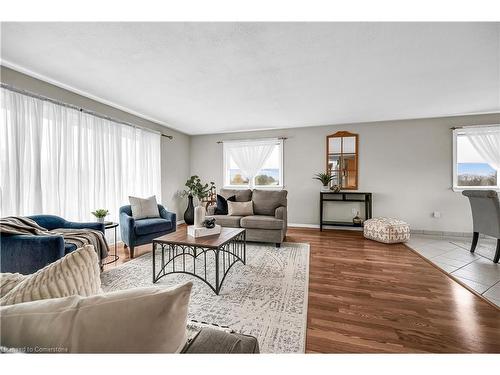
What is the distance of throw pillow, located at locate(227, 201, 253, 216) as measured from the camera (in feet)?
13.1

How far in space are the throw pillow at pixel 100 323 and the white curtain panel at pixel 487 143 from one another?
5920 millimetres

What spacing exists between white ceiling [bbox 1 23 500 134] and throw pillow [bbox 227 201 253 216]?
1.73 m

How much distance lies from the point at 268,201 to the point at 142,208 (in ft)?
7.12

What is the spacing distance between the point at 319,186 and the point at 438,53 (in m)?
3.25

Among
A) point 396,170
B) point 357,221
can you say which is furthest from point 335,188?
point 396,170

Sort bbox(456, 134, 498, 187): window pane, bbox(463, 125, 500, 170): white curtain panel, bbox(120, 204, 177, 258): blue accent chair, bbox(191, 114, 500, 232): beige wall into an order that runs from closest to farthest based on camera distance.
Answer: bbox(120, 204, 177, 258): blue accent chair, bbox(463, 125, 500, 170): white curtain panel, bbox(456, 134, 498, 187): window pane, bbox(191, 114, 500, 232): beige wall

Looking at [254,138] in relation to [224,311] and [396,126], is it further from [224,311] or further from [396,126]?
[224,311]

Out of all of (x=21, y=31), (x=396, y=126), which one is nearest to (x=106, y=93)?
(x=21, y=31)

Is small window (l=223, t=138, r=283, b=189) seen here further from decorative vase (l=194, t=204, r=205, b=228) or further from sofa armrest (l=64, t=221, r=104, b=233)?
sofa armrest (l=64, t=221, r=104, b=233)

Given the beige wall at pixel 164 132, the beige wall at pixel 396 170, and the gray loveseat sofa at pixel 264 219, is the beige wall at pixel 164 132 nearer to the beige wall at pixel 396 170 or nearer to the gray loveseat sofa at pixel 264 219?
the gray loveseat sofa at pixel 264 219

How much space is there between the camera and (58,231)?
8.12 ft

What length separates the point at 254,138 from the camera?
18.2ft

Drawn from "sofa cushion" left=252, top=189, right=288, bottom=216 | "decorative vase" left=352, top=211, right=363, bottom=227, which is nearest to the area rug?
"sofa cushion" left=252, top=189, right=288, bottom=216

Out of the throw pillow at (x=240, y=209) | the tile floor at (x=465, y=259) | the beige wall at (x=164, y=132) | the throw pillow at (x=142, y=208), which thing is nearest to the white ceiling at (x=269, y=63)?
the beige wall at (x=164, y=132)
